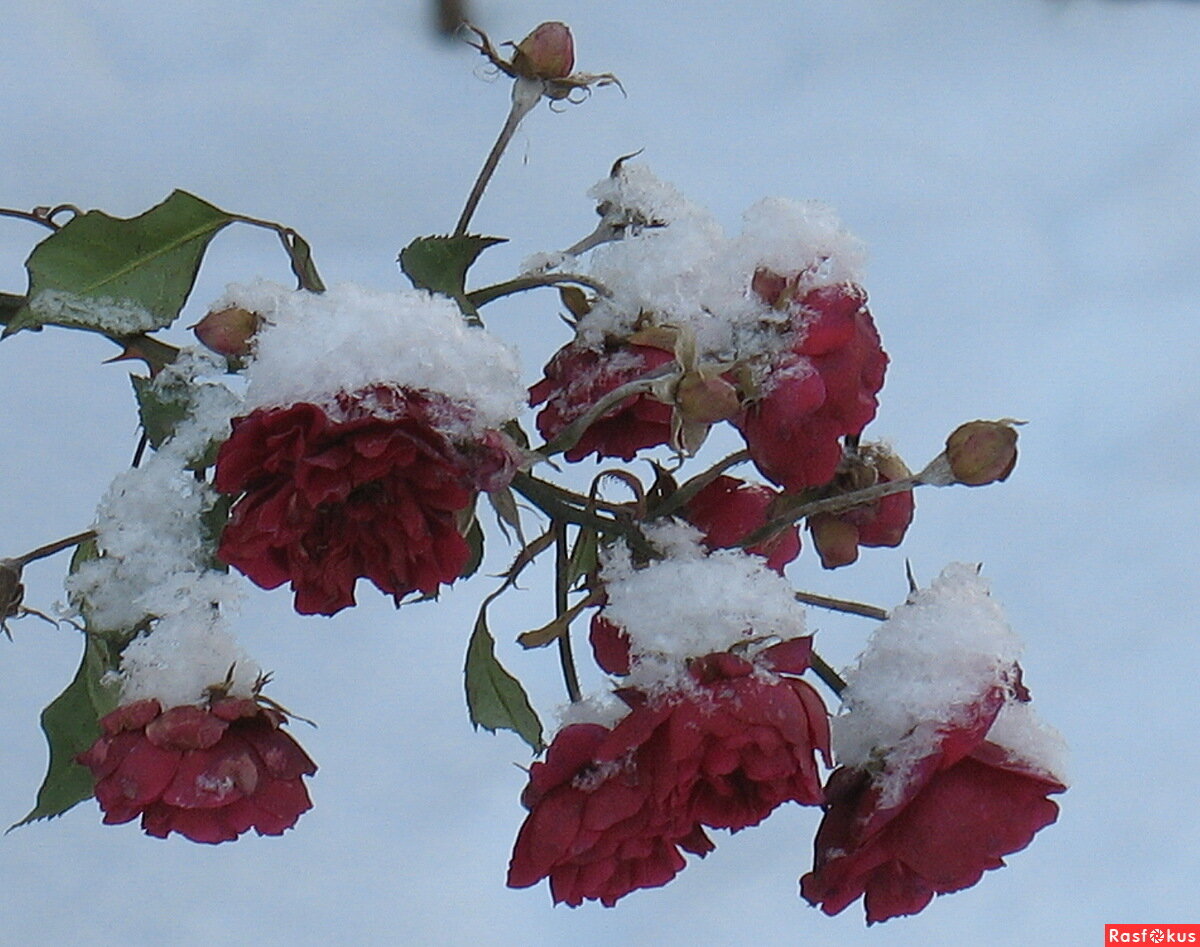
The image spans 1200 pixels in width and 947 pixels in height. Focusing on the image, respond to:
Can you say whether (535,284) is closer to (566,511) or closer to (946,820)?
(566,511)

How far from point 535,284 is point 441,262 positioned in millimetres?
26

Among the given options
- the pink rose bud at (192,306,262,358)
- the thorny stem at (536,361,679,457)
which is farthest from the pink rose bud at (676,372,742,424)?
the pink rose bud at (192,306,262,358)

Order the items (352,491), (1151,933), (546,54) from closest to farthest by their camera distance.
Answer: (352,491) → (546,54) → (1151,933)

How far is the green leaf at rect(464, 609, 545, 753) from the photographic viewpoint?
43 cm

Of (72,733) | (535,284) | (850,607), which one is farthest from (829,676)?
(72,733)

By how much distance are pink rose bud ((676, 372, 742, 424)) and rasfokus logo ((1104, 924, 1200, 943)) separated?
536 mm

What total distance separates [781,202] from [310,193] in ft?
1.73

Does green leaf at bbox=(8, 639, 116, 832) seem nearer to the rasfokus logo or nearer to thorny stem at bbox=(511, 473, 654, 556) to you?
thorny stem at bbox=(511, 473, 654, 556)

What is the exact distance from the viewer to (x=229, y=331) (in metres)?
0.35

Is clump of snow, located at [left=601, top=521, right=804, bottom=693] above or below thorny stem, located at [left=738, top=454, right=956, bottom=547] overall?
below

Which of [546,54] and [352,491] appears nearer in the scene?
[352,491]

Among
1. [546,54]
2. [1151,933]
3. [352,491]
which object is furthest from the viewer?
[1151,933]

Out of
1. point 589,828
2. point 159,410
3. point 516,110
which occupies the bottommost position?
point 589,828

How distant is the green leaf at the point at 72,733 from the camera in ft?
1.41
